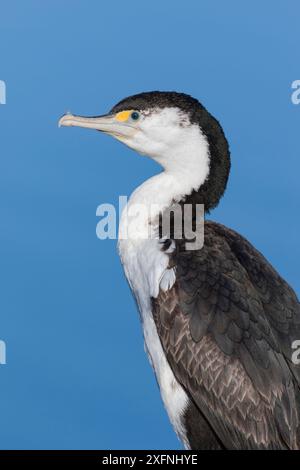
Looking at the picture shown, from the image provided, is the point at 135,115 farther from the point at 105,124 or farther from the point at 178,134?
the point at 178,134

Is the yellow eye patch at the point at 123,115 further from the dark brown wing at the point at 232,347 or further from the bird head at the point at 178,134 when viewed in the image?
the dark brown wing at the point at 232,347

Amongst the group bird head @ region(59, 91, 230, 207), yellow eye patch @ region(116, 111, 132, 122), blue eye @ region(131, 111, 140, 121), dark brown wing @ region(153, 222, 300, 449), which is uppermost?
yellow eye patch @ region(116, 111, 132, 122)

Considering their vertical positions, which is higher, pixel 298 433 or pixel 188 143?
pixel 188 143

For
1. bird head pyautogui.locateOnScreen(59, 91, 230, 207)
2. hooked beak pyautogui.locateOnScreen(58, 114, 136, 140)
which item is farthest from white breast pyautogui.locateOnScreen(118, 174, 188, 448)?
hooked beak pyautogui.locateOnScreen(58, 114, 136, 140)

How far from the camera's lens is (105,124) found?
49.0 ft

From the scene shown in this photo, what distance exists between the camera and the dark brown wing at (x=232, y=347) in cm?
1384

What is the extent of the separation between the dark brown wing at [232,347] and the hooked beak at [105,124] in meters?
1.18

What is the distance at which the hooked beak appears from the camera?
14875 mm

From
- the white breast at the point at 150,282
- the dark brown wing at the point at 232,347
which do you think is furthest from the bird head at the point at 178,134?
the dark brown wing at the point at 232,347

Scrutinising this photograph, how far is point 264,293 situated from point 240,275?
0.81 feet

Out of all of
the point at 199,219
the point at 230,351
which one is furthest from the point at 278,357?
the point at 199,219

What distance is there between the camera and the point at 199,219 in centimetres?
1463

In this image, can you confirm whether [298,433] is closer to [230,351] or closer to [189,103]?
[230,351]

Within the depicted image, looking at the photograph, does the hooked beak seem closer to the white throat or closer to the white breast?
the white throat
